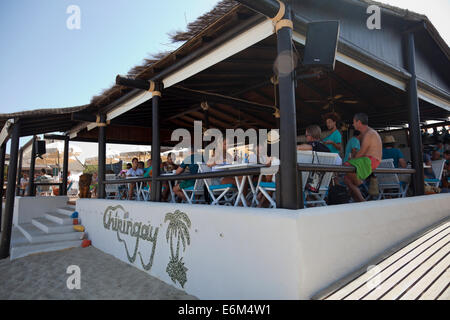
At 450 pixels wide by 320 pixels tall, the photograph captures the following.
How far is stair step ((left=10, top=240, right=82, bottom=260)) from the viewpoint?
16.0 ft

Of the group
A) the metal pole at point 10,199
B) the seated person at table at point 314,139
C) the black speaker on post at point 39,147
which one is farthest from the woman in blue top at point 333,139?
the black speaker on post at point 39,147

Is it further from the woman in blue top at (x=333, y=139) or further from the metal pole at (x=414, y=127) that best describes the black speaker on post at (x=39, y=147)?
the metal pole at (x=414, y=127)

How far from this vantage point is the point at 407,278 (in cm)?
213

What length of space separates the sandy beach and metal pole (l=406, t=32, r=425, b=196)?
4.02 metres

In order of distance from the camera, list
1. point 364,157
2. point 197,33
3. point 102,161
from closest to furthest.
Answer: point 364,157
point 197,33
point 102,161

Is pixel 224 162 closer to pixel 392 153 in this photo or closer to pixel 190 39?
pixel 190 39

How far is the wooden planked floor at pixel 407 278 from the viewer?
189 cm

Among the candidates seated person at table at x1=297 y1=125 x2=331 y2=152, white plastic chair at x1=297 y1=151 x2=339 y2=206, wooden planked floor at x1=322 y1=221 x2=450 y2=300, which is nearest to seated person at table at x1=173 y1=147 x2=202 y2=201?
seated person at table at x1=297 y1=125 x2=331 y2=152

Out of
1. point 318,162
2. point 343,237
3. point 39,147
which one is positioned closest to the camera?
point 343,237

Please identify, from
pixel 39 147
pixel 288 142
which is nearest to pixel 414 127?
pixel 288 142

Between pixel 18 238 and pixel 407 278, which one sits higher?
pixel 407 278

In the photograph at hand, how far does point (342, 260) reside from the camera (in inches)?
88.0

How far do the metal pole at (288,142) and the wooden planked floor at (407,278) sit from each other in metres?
0.72

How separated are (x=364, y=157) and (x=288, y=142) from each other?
1343 millimetres
